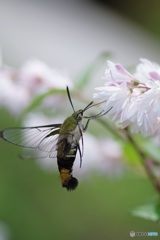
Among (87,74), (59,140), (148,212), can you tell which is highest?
(87,74)

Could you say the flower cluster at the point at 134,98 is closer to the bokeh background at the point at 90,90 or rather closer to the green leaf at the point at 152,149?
the green leaf at the point at 152,149

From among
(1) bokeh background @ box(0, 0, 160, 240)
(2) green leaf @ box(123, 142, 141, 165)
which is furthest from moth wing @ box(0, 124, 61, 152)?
(1) bokeh background @ box(0, 0, 160, 240)

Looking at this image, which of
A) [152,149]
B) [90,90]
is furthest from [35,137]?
[90,90]

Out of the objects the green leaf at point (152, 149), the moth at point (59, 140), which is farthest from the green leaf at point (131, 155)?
the moth at point (59, 140)

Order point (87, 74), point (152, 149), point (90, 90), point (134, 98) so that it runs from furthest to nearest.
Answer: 1. point (90, 90)
2. point (87, 74)
3. point (152, 149)
4. point (134, 98)

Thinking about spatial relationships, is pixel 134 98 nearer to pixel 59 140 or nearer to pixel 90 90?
pixel 59 140

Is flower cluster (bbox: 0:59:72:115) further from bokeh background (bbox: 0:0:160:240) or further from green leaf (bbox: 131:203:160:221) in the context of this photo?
green leaf (bbox: 131:203:160:221)
